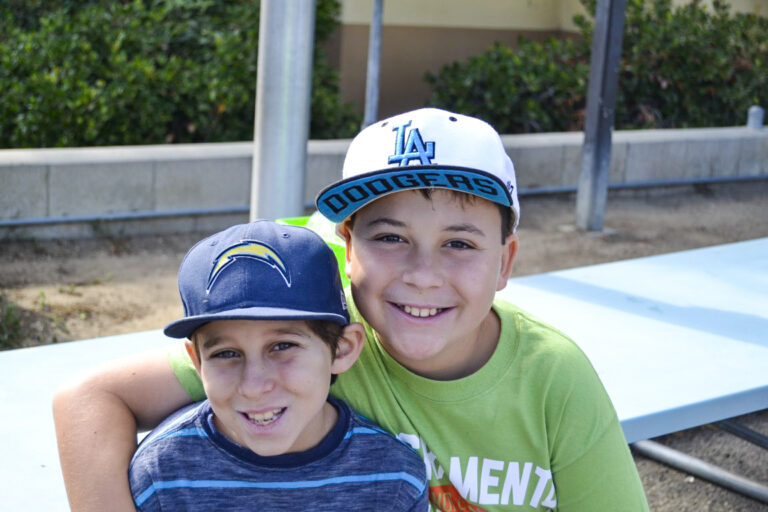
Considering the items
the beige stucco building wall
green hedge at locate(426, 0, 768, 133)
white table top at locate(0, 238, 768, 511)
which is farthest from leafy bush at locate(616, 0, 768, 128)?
white table top at locate(0, 238, 768, 511)

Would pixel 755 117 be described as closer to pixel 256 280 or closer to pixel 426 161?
pixel 426 161

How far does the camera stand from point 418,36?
30.5ft

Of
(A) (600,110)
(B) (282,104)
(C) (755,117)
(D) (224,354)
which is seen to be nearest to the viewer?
(D) (224,354)

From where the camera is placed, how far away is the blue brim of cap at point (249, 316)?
62.0 inches

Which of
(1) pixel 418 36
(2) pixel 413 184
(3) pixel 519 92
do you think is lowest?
(2) pixel 413 184

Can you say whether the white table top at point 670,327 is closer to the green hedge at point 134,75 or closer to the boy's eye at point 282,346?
the boy's eye at point 282,346

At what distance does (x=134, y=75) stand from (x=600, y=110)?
2.82m

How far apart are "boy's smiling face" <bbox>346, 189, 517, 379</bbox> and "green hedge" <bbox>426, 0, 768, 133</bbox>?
623 centimetres

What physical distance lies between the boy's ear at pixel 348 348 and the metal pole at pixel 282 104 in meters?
1.70

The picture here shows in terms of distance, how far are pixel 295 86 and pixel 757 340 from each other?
1.61 meters

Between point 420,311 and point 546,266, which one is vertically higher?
point 420,311

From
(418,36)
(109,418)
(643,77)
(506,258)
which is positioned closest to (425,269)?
(506,258)

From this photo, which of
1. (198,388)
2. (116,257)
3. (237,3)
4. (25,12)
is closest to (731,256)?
(198,388)

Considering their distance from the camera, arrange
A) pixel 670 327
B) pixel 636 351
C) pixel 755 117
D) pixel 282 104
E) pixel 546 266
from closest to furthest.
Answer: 1. pixel 636 351
2. pixel 670 327
3. pixel 282 104
4. pixel 546 266
5. pixel 755 117
